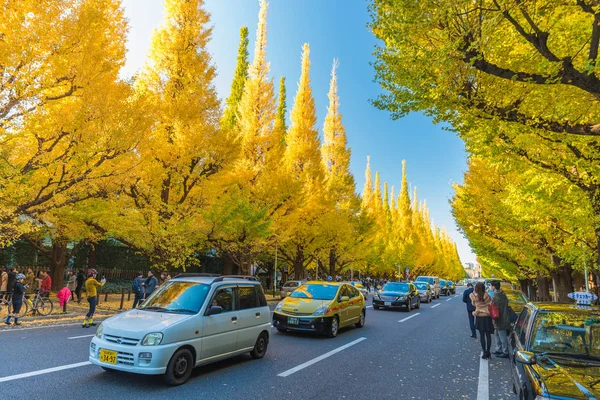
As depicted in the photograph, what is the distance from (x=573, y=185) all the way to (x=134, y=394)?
34.2ft

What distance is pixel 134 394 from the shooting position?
16.3 feet

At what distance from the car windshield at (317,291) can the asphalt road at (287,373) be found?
1360 millimetres

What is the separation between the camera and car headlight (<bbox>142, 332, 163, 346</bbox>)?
17.3 feet

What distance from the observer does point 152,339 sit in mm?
5289

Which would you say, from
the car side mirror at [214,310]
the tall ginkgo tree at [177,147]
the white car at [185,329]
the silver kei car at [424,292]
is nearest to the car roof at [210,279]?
the white car at [185,329]

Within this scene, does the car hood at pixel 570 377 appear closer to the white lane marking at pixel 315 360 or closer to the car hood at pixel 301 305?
the white lane marking at pixel 315 360

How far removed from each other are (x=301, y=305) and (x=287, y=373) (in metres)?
4.13

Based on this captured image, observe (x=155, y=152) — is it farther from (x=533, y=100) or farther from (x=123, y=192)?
(x=533, y=100)

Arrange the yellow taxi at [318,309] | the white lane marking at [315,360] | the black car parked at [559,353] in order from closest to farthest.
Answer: the black car parked at [559,353], the white lane marking at [315,360], the yellow taxi at [318,309]

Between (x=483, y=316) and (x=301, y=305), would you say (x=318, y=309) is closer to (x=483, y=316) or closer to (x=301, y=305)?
(x=301, y=305)

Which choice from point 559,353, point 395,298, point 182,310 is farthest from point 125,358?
point 395,298

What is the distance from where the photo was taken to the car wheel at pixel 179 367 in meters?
5.37

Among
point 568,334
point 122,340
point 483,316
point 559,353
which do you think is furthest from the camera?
point 483,316

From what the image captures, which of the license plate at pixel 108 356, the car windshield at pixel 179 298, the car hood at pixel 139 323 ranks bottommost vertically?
the license plate at pixel 108 356
